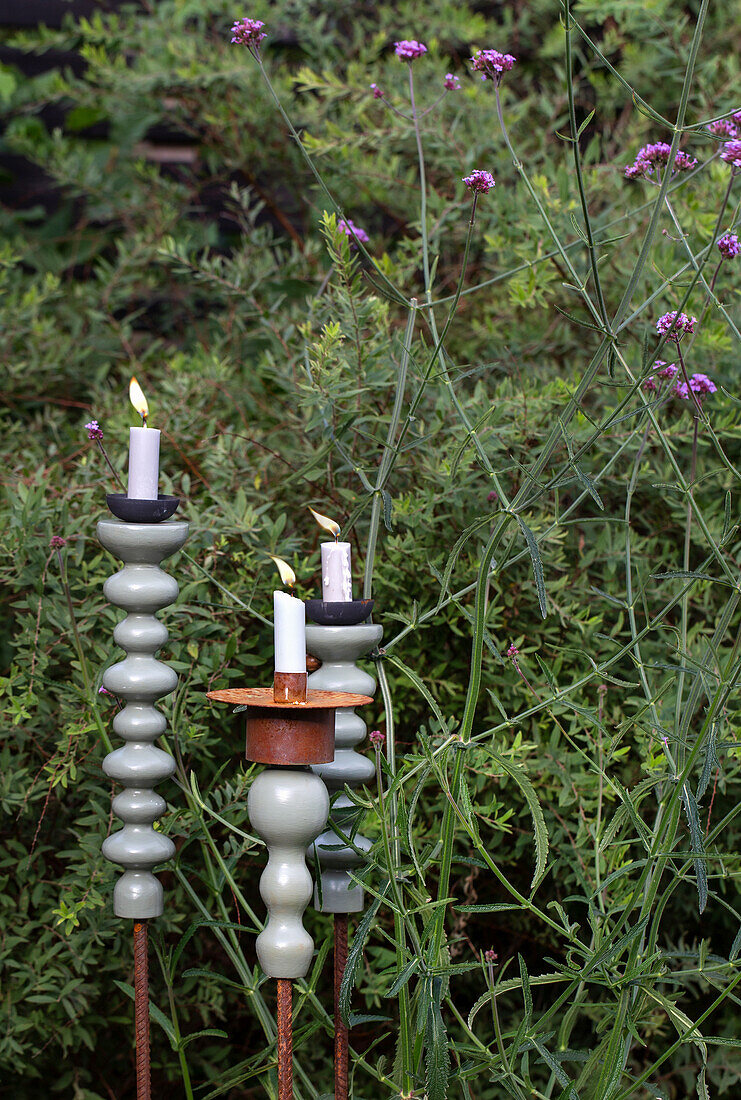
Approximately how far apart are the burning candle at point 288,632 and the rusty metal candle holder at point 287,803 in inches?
0.5

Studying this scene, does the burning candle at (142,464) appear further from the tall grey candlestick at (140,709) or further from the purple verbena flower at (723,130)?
the purple verbena flower at (723,130)

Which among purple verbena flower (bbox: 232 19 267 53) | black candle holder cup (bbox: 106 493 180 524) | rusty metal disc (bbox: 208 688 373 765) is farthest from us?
purple verbena flower (bbox: 232 19 267 53)

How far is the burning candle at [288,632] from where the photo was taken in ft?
2.89

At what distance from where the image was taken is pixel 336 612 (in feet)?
3.26

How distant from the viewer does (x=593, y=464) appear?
5.02 ft

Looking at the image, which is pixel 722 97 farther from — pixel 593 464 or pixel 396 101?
pixel 593 464

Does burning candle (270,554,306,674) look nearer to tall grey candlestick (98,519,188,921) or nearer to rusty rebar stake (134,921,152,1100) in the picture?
tall grey candlestick (98,519,188,921)

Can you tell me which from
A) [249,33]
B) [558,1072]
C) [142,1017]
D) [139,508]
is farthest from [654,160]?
[142,1017]

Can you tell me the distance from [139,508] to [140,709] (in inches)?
8.2

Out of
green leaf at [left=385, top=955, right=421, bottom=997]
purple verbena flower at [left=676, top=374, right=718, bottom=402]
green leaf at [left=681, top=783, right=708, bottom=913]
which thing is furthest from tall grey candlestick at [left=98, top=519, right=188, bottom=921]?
purple verbena flower at [left=676, top=374, right=718, bottom=402]

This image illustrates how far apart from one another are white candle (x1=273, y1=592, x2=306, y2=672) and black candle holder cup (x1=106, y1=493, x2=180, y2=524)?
0.51 feet

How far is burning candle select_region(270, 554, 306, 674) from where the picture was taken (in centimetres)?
88

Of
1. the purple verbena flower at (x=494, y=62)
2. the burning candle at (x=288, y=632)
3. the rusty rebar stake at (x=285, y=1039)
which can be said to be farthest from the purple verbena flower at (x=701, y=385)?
the rusty rebar stake at (x=285, y=1039)

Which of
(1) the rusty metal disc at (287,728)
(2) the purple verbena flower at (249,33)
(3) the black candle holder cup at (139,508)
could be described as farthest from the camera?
(2) the purple verbena flower at (249,33)
